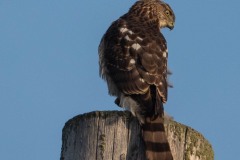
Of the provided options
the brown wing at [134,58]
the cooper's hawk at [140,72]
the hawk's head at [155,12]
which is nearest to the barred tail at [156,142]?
the cooper's hawk at [140,72]

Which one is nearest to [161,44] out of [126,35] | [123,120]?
[126,35]

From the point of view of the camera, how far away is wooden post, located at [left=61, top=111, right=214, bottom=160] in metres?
4.57

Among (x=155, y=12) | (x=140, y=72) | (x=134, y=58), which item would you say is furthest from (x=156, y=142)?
(x=155, y=12)

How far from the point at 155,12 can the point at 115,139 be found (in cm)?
442

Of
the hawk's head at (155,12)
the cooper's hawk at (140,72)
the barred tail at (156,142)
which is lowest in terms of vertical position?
the barred tail at (156,142)

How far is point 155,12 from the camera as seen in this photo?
28.7 feet

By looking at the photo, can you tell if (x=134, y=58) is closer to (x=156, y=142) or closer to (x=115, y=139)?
(x=156, y=142)

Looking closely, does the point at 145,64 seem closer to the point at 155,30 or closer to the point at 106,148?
the point at 155,30

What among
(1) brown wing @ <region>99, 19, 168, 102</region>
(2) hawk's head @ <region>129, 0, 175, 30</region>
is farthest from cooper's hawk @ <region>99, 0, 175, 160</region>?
(2) hawk's head @ <region>129, 0, 175, 30</region>

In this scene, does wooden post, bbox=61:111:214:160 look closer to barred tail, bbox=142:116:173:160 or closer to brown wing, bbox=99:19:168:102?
barred tail, bbox=142:116:173:160

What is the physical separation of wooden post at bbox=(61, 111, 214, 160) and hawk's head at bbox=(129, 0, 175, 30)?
151 inches

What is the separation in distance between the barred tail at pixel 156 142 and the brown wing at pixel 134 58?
106 cm

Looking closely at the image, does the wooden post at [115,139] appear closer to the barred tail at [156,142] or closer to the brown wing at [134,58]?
the barred tail at [156,142]

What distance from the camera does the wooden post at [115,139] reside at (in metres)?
4.57
